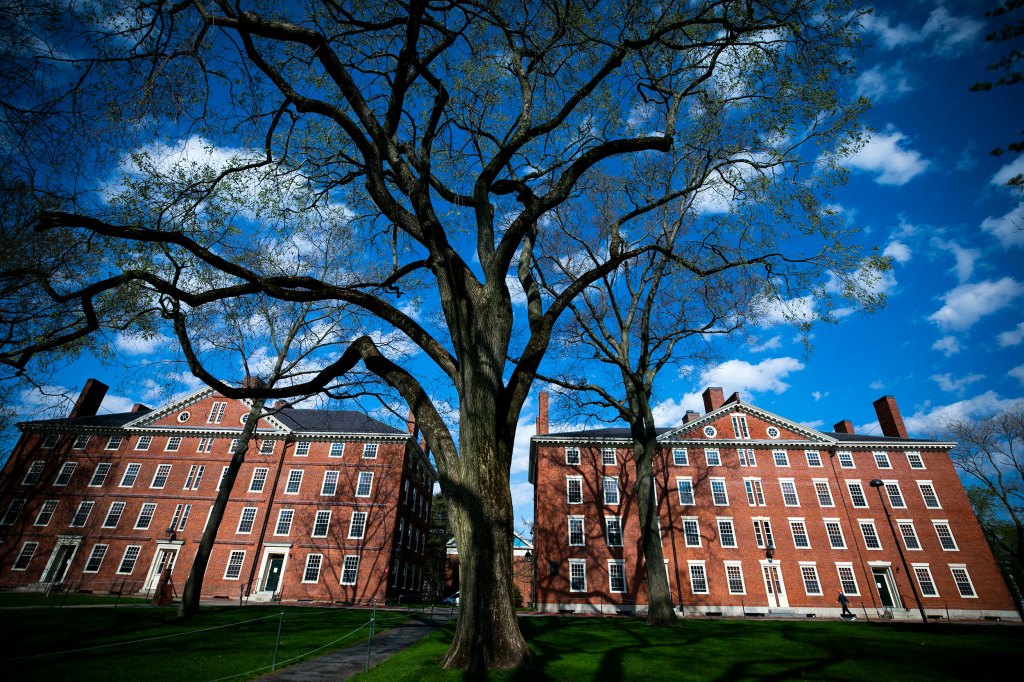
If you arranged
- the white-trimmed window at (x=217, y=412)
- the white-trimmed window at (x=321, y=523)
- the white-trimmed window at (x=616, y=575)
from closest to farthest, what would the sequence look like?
1. the white-trimmed window at (x=616, y=575)
2. the white-trimmed window at (x=321, y=523)
3. the white-trimmed window at (x=217, y=412)

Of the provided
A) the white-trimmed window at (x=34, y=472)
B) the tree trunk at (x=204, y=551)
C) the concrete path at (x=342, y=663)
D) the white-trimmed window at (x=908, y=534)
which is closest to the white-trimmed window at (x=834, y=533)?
the white-trimmed window at (x=908, y=534)

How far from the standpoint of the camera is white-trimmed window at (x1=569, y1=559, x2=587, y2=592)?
1208 inches

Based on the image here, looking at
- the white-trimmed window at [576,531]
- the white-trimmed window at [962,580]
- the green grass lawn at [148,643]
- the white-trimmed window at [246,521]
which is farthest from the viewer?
the white-trimmed window at [246,521]

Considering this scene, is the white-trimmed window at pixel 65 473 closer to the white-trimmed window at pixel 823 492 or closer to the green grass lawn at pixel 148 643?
the green grass lawn at pixel 148 643

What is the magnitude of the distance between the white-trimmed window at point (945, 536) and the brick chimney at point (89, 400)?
64142mm

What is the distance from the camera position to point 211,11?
686cm

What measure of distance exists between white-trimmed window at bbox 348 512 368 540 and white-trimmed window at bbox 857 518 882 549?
114 feet

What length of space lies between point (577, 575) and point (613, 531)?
3805mm

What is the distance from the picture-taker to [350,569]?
3083 cm

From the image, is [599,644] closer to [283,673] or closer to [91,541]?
[283,673]

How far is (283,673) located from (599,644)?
6.94 meters

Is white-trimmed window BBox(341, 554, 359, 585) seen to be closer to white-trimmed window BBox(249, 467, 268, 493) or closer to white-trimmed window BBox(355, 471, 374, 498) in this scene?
white-trimmed window BBox(355, 471, 374, 498)

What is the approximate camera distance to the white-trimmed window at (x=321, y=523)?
31920 mm

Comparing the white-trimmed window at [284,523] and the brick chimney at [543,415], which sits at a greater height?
the brick chimney at [543,415]
